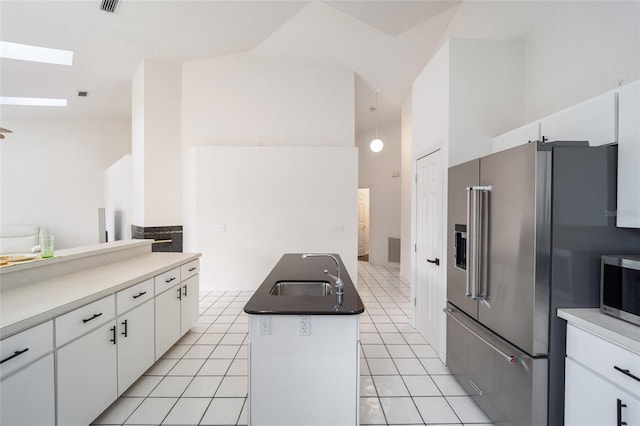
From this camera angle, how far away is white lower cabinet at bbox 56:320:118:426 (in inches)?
59.8

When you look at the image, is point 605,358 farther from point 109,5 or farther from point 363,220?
point 363,220

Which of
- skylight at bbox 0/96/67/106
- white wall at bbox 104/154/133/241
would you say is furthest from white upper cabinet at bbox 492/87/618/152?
skylight at bbox 0/96/67/106

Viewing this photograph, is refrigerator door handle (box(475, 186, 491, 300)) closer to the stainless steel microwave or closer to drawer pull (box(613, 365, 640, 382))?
the stainless steel microwave

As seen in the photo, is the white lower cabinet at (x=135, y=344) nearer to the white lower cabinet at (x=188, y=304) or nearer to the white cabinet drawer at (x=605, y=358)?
the white lower cabinet at (x=188, y=304)

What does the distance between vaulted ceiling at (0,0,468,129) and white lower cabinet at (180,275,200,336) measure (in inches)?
137

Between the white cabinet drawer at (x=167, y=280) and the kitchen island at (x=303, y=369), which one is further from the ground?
the white cabinet drawer at (x=167, y=280)

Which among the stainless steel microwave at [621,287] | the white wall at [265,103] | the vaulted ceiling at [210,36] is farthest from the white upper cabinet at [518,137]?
the white wall at [265,103]

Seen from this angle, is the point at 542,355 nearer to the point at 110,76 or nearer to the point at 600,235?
the point at 600,235

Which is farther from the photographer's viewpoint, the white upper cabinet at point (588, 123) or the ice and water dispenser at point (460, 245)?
the ice and water dispenser at point (460, 245)

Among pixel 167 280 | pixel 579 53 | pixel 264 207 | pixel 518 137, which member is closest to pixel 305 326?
pixel 167 280

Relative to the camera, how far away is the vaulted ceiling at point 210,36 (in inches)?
141

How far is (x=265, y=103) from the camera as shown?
5.30 metres

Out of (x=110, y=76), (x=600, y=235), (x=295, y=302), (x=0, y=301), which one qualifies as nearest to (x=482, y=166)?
(x=600, y=235)

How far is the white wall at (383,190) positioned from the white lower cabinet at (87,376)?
6114 millimetres
